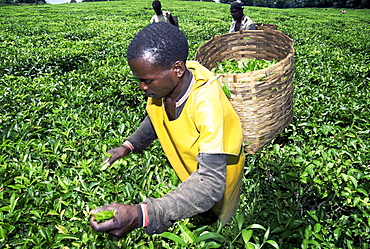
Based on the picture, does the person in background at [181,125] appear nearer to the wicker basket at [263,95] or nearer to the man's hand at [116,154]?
the man's hand at [116,154]

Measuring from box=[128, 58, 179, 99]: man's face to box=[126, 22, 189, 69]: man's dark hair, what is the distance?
3 cm

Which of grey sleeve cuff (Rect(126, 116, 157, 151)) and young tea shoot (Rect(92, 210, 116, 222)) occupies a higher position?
young tea shoot (Rect(92, 210, 116, 222))

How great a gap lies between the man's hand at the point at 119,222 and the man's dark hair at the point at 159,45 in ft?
2.41

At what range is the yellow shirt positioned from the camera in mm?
1317

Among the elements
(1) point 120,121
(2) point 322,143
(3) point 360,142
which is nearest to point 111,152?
(1) point 120,121

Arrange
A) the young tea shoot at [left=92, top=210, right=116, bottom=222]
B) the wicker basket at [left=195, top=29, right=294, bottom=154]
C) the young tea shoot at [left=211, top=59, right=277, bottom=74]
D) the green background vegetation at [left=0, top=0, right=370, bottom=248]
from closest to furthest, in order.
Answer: the young tea shoot at [left=92, top=210, right=116, bottom=222], the green background vegetation at [left=0, top=0, right=370, bottom=248], the wicker basket at [left=195, top=29, right=294, bottom=154], the young tea shoot at [left=211, top=59, right=277, bottom=74]

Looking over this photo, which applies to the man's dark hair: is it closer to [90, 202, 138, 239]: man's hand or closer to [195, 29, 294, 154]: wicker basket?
[90, 202, 138, 239]: man's hand

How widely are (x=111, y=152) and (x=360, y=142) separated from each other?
2404 mm

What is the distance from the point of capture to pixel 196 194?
4.23ft

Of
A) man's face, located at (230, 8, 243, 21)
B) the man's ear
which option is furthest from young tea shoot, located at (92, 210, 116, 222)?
man's face, located at (230, 8, 243, 21)

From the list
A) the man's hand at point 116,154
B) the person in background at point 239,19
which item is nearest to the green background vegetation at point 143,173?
the man's hand at point 116,154

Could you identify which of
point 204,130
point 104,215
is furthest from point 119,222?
point 204,130

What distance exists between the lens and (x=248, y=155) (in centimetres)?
295

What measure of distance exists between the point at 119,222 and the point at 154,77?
74 cm
